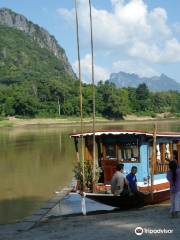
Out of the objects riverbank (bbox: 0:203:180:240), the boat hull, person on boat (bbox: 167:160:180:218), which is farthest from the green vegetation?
person on boat (bbox: 167:160:180:218)

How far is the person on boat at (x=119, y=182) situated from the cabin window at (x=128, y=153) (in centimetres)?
219

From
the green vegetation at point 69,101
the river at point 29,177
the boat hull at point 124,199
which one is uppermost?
the green vegetation at point 69,101

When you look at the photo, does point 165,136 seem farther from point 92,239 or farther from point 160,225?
point 92,239

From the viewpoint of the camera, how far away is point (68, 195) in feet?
62.1

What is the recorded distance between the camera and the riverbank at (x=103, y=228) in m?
10.7

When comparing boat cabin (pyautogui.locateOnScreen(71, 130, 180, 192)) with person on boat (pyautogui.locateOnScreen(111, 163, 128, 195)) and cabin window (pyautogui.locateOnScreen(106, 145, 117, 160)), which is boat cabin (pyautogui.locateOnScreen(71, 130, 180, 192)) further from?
person on boat (pyautogui.locateOnScreen(111, 163, 128, 195))

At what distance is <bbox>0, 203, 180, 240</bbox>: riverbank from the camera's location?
1066 cm

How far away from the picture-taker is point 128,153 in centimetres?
1786

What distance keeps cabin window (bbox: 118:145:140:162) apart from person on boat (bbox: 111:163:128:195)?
2.19 metres

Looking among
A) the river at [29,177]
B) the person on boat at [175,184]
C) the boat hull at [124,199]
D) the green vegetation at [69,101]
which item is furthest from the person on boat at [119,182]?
the green vegetation at [69,101]

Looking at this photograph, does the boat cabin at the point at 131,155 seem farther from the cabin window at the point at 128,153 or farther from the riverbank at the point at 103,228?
the riverbank at the point at 103,228

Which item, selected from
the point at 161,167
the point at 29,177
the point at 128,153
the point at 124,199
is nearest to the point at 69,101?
the point at 29,177

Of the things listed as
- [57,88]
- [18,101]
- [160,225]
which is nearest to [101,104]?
[57,88]

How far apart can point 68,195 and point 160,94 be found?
14120 centimetres
